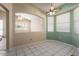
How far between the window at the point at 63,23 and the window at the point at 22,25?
189cm

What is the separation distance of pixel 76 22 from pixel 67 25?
31.3 inches

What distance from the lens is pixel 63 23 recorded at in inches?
245

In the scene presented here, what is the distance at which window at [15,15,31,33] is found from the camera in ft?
17.7

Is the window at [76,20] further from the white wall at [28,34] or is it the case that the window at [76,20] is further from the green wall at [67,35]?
the white wall at [28,34]

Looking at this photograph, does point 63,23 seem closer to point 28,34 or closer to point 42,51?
point 28,34

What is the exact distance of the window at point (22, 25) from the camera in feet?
17.7

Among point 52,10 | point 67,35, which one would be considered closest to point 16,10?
point 52,10

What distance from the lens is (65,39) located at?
6.12 meters

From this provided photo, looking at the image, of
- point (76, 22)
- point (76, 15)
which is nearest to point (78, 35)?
point (76, 22)

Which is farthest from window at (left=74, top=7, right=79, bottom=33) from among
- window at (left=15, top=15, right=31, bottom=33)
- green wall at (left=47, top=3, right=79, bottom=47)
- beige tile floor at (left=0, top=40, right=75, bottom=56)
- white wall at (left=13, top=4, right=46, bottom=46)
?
window at (left=15, top=15, right=31, bottom=33)

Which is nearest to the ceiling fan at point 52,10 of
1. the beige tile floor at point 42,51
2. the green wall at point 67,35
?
the green wall at point 67,35

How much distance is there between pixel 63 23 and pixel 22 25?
2.50 m

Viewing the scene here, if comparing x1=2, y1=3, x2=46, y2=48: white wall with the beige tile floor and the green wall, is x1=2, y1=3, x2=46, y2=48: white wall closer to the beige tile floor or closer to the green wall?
the beige tile floor

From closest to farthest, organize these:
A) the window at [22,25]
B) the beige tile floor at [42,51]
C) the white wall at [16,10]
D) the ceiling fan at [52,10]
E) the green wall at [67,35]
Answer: the beige tile floor at [42,51]
the white wall at [16,10]
the green wall at [67,35]
the window at [22,25]
the ceiling fan at [52,10]
